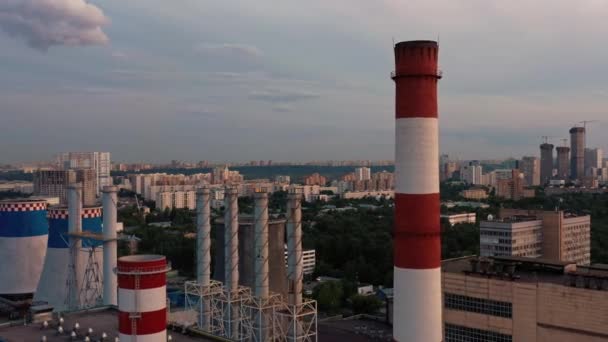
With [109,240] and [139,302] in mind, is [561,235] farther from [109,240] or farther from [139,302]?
[139,302]

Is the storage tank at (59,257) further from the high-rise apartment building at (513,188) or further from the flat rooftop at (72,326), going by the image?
the high-rise apartment building at (513,188)

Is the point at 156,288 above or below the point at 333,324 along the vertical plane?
above

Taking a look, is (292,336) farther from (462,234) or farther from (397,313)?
(462,234)

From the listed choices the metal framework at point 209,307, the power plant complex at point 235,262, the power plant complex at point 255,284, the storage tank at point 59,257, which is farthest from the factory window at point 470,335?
the storage tank at point 59,257

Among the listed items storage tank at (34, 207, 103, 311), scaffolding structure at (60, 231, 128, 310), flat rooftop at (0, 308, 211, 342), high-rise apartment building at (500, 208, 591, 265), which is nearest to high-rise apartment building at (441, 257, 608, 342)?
flat rooftop at (0, 308, 211, 342)

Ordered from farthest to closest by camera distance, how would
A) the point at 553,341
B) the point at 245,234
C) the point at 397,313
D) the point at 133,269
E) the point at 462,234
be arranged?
the point at 462,234 < the point at 245,234 < the point at 553,341 < the point at 397,313 < the point at 133,269

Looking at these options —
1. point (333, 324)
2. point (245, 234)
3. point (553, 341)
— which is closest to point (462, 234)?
point (333, 324)

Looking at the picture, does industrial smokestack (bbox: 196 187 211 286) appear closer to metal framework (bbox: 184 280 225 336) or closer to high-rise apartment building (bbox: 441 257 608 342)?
metal framework (bbox: 184 280 225 336)
